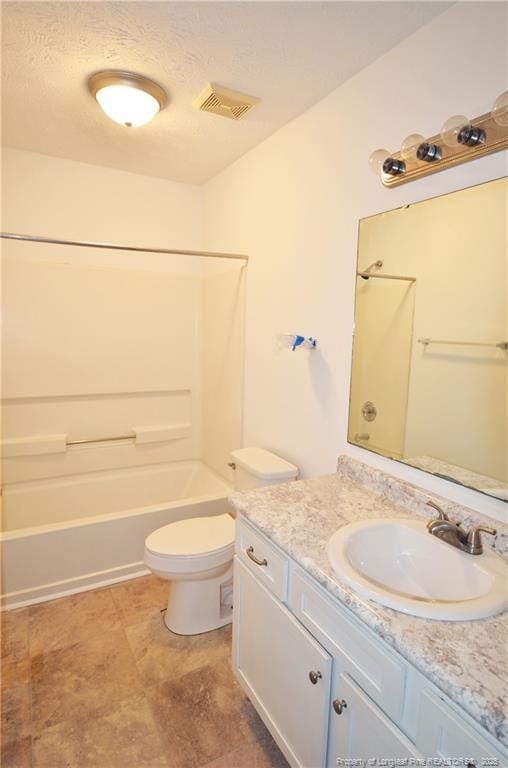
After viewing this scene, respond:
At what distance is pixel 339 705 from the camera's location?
1.00 metres

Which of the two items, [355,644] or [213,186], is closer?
[355,644]

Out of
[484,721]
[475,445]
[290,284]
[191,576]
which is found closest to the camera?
[484,721]

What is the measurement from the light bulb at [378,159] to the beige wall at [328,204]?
0.09 metres

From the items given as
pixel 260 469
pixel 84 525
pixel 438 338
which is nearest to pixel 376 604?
pixel 438 338

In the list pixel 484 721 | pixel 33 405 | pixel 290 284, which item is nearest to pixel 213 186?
pixel 290 284

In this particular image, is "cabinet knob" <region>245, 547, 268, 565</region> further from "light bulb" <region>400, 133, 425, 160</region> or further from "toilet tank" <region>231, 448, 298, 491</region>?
"light bulb" <region>400, 133, 425, 160</region>

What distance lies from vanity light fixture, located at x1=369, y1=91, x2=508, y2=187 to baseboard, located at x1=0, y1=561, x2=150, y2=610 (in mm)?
2320

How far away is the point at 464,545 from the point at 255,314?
63.8 inches

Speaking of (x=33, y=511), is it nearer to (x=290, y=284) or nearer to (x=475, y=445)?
(x=290, y=284)

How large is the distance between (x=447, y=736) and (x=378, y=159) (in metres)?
1.56

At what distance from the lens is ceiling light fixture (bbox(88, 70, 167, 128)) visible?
160cm

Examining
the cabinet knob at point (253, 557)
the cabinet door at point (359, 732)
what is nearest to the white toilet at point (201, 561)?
the cabinet knob at point (253, 557)

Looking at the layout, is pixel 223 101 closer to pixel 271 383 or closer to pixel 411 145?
pixel 411 145

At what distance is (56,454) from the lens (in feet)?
8.95
